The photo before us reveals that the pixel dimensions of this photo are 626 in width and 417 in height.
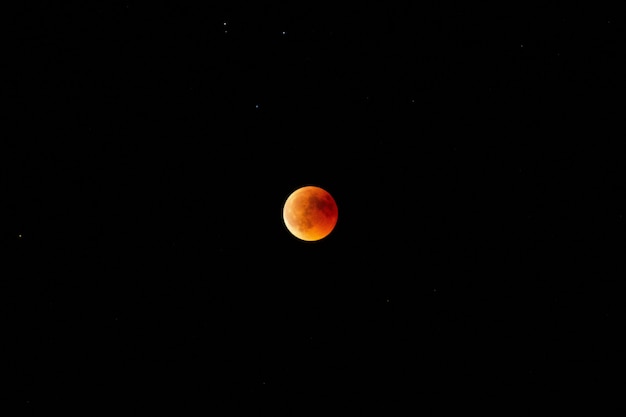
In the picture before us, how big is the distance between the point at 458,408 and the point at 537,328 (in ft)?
4.58

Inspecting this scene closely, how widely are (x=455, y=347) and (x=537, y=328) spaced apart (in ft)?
3.60

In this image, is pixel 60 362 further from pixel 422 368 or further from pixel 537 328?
pixel 537 328

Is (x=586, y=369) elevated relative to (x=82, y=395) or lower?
elevated

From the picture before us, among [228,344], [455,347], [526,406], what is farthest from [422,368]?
[228,344]

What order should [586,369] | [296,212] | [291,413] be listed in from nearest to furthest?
[296,212]
[586,369]
[291,413]

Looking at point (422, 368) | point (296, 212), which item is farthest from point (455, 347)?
point (296, 212)

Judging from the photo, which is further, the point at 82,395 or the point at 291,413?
the point at 291,413

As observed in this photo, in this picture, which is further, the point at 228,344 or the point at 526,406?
the point at 228,344

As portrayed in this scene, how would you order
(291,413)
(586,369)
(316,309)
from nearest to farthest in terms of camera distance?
1. (586,369)
2. (291,413)
3. (316,309)

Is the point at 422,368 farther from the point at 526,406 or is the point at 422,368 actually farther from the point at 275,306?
the point at 275,306

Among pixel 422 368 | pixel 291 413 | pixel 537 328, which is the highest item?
pixel 537 328

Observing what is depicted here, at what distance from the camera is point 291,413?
6.95 meters

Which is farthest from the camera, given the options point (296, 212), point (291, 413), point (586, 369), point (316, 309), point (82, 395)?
point (316, 309)

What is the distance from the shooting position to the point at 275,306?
24.7ft
